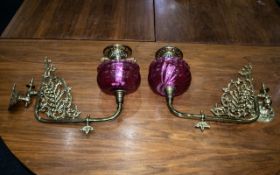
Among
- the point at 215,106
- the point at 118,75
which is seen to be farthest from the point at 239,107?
the point at 118,75

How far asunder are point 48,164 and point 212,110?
400 mm

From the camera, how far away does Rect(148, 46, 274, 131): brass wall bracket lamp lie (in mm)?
687

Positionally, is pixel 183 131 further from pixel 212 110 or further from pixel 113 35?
pixel 113 35

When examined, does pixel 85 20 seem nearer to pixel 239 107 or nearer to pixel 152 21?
pixel 152 21

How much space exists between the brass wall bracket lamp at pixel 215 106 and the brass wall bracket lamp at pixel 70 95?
0.19ft

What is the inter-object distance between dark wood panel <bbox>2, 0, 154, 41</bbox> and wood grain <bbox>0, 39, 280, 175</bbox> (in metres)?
0.11

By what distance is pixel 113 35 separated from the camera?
935mm

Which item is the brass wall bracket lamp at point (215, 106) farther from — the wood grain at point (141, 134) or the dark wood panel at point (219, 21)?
the dark wood panel at point (219, 21)

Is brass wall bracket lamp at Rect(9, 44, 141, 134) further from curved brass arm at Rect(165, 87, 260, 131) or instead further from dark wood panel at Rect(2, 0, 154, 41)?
dark wood panel at Rect(2, 0, 154, 41)

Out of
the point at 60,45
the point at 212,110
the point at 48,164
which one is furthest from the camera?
the point at 60,45

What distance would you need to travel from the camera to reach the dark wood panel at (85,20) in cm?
94

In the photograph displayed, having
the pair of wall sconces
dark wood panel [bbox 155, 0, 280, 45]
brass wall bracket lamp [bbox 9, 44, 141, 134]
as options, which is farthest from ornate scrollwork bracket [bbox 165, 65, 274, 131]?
dark wood panel [bbox 155, 0, 280, 45]

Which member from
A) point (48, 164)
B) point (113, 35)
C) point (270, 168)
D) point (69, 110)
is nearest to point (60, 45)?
point (113, 35)

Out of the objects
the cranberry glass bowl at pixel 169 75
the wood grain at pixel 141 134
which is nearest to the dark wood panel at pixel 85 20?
the wood grain at pixel 141 134
